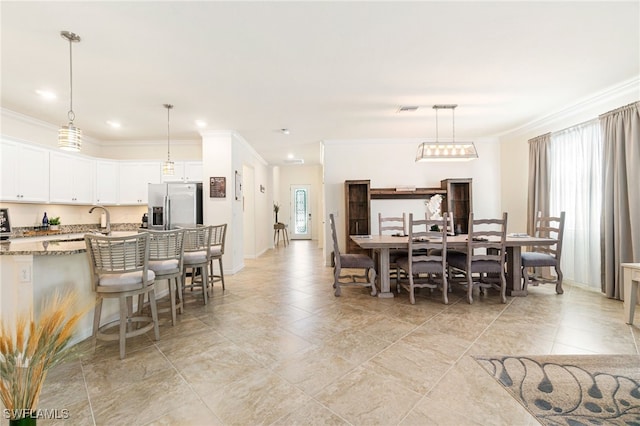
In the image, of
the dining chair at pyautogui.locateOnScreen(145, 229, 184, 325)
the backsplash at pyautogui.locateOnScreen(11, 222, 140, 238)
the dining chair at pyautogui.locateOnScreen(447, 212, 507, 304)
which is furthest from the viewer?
the backsplash at pyautogui.locateOnScreen(11, 222, 140, 238)

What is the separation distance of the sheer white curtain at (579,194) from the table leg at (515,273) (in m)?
1.17

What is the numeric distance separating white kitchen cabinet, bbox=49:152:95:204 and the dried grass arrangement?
16.1 ft

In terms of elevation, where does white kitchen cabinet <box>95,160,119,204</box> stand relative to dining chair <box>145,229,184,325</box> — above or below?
above

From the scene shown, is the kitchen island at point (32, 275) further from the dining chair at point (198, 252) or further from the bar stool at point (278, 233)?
the bar stool at point (278, 233)

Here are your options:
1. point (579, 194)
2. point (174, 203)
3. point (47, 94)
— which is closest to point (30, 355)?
point (47, 94)

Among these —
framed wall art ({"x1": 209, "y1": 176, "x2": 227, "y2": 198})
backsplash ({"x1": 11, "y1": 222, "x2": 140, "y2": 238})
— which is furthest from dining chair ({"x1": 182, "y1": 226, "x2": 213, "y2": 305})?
backsplash ({"x1": 11, "y1": 222, "x2": 140, "y2": 238})

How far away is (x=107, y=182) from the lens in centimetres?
540

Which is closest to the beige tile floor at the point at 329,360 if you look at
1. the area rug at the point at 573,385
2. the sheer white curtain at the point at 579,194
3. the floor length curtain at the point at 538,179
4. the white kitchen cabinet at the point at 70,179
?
the area rug at the point at 573,385

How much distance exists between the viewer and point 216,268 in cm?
563

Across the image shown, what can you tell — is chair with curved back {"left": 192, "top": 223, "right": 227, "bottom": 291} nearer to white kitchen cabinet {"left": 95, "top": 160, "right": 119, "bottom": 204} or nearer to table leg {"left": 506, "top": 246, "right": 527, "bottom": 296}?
white kitchen cabinet {"left": 95, "top": 160, "right": 119, "bottom": 204}

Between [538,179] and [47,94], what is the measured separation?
723 cm

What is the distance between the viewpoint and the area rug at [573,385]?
1.62 meters

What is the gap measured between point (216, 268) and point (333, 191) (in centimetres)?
282

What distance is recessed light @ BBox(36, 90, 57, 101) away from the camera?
3477mm
